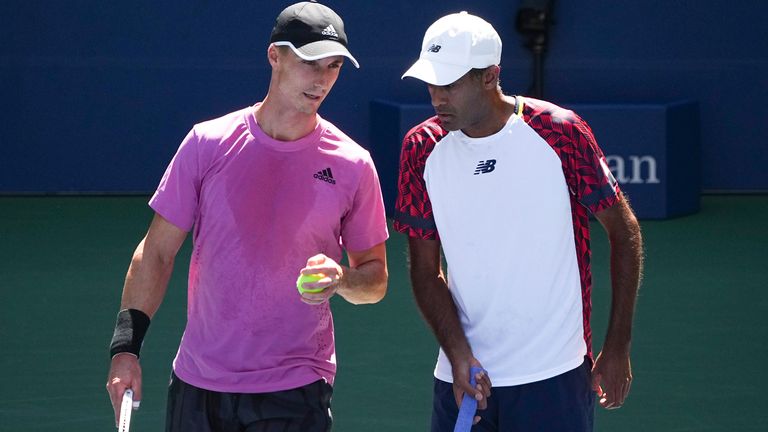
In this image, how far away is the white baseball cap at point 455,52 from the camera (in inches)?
146

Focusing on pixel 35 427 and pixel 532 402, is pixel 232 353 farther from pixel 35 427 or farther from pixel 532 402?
pixel 35 427

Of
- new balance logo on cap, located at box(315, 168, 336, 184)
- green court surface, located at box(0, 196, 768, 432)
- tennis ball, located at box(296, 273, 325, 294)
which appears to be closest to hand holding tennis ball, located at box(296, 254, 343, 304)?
tennis ball, located at box(296, 273, 325, 294)

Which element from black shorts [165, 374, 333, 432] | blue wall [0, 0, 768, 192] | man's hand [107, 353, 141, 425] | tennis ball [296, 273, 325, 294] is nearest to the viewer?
tennis ball [296, 273, 325, 294]

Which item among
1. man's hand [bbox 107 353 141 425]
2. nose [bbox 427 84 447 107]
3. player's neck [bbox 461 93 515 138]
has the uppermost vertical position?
nose [bbox 427 84 447 107]

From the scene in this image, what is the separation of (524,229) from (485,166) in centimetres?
21

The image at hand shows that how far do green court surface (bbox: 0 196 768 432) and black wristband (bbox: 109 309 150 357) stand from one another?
2447 millimetres

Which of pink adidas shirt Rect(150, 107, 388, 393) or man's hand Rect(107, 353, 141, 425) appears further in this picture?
pink adidas shirt Rect(150, 107, 388, 393)

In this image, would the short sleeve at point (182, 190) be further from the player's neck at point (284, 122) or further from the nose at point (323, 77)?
the nose at point (323, 77)

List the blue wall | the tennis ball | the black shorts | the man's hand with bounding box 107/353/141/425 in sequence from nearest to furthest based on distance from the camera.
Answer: the tennis ball < the man's hand with bounding box 107/353/141/425 < the black shorts < the blue wall

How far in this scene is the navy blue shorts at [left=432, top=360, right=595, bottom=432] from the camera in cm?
377

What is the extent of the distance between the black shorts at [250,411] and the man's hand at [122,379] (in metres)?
0.17

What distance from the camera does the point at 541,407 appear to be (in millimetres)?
3760

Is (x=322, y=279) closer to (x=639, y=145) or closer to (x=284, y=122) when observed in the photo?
(x=284, y=122)

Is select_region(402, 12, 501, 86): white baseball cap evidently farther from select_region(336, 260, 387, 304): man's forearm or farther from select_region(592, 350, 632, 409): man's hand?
select_region(592, 350, 632, 409): man's hand
